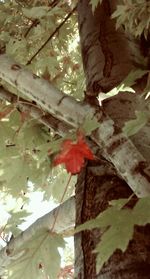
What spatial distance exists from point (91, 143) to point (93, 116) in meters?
0.11

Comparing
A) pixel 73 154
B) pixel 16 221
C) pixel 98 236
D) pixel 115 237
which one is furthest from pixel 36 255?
pixel 16 221

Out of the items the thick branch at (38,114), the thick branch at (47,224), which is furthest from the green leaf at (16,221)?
the thick branch at (38,114)

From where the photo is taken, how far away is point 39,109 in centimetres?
145

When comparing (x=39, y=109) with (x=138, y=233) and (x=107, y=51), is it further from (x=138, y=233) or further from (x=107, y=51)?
(x=138, y=233)

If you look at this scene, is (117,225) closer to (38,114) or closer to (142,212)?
(142,212)

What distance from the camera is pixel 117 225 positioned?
805mm

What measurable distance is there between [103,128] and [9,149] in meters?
0.84

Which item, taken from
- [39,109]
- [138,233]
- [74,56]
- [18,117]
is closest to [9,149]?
[18,117]

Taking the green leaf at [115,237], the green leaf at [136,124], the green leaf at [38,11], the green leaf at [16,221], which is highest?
the green leaf at [38,11]

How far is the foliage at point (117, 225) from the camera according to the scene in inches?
31.0

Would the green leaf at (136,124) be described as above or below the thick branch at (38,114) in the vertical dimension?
below

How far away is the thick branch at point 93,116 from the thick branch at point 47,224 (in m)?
0.44

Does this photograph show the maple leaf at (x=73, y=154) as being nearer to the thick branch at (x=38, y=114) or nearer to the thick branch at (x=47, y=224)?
the thick branch at (x=38, y=114)

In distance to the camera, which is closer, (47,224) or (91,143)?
(91,143)
